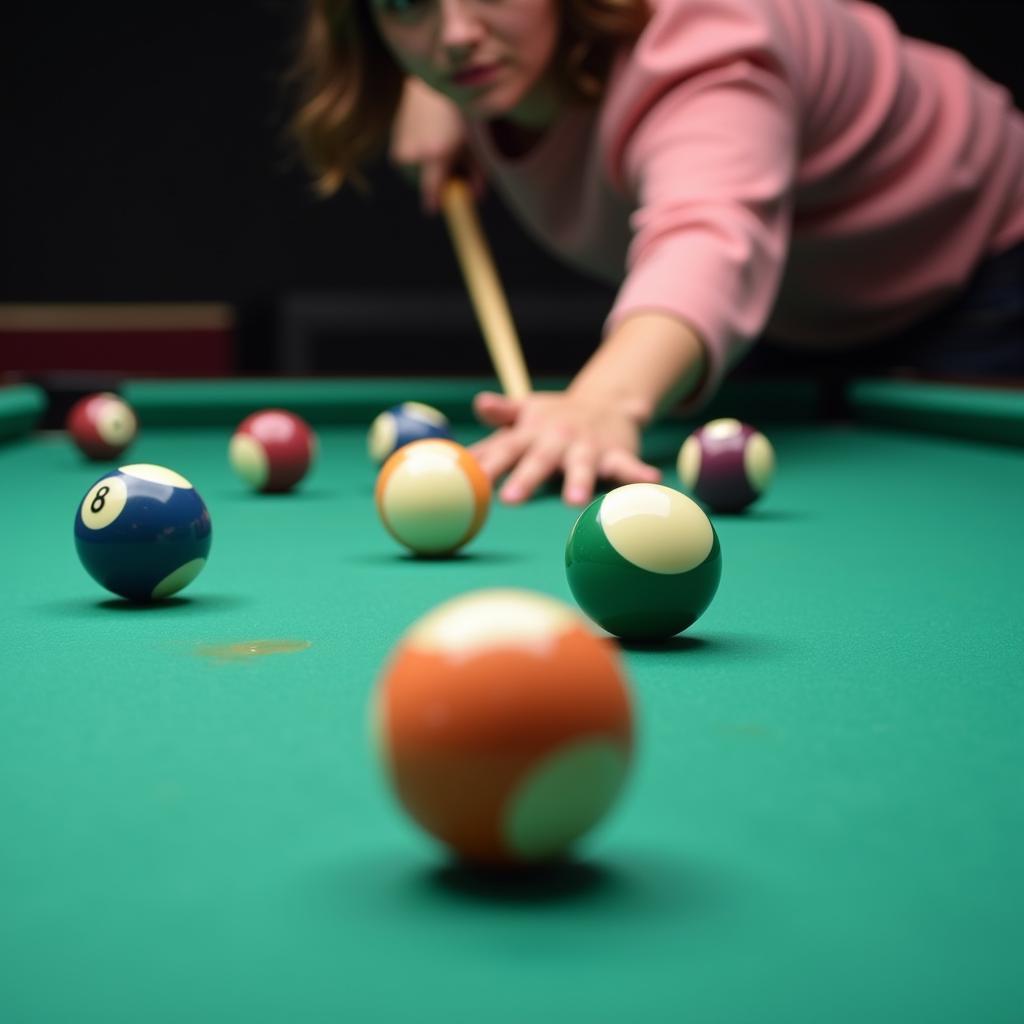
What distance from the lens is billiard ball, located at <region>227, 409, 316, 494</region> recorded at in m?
3.27

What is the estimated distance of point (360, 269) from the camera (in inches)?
312

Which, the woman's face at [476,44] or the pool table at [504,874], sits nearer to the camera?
the pool table at [504,874]

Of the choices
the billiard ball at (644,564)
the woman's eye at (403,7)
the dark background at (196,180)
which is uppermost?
the woman's eye at (403,7)

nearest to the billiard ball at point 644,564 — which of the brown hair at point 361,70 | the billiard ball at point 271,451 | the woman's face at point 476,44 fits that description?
the billiard ball at point 271,451

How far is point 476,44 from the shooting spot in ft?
12.5

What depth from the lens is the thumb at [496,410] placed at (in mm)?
3080

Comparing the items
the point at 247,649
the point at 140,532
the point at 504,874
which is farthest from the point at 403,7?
the point at 504,874

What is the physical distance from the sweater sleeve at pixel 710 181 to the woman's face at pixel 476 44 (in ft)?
0.84

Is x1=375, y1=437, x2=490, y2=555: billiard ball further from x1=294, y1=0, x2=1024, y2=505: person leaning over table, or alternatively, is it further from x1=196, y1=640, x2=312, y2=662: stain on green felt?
x1=196, y1=640, x2=312, y2=662: stain on green felt

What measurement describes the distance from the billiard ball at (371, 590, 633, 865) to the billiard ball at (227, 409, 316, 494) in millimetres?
2357

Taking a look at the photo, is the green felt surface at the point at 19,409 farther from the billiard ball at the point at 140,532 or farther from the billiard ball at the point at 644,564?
the billiard ball at the point at 644,564

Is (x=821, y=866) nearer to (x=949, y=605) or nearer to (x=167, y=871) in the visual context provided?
(x=167, y=871)

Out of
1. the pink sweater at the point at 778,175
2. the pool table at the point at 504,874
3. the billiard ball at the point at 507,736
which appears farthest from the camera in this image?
the pink sweater at the point at 778,175

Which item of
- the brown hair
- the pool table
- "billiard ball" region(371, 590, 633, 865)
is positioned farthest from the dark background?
"billiard ball" region(371, 590, 633, 865)
